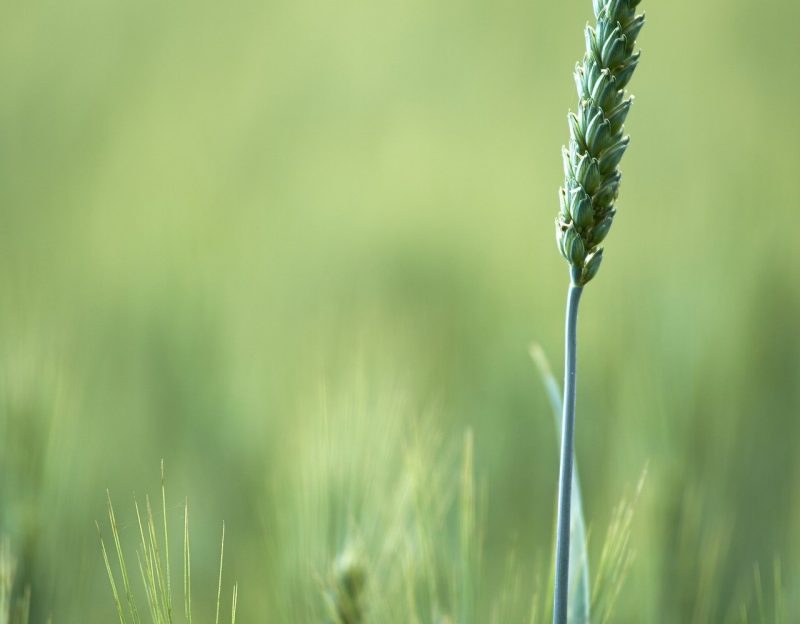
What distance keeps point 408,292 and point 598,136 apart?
928 mm

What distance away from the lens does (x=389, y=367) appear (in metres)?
0.81

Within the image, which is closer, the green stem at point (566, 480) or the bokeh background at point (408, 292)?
the green stem at point (566, 480)

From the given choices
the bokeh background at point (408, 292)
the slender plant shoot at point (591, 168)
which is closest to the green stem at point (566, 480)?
the slender plant shoot at point (591, 168)

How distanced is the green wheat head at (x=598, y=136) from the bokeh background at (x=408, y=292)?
0.29m

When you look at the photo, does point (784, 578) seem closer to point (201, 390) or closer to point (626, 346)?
point (626, 346)

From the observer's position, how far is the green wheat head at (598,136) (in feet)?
0.67

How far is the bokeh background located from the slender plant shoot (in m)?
0.29

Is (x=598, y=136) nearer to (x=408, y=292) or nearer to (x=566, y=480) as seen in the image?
(x=566, y=480)

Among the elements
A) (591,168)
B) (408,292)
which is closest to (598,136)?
(591,168)

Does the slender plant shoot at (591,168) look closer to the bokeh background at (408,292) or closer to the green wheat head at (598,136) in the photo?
the green wheat head at (598,136)

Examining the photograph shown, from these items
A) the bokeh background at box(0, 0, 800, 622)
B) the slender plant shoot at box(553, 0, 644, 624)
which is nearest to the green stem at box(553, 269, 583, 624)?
the slender plant shoot at box(553, 0, 644, 624)

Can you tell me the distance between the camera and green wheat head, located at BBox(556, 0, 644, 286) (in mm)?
205

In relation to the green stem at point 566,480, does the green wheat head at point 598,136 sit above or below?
above

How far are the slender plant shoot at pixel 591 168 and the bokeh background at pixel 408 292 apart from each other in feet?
0.94
